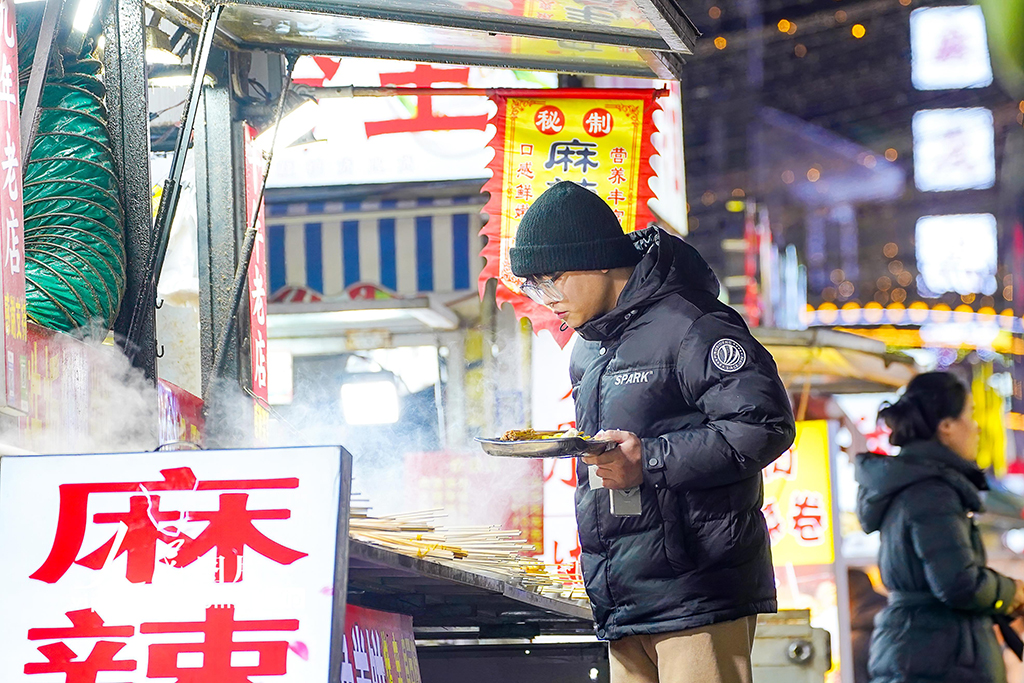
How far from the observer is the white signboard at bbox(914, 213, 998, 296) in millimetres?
33938

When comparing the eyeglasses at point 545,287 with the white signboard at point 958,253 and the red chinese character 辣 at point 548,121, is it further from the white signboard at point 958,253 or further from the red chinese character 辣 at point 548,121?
the white signboard at point 958,253

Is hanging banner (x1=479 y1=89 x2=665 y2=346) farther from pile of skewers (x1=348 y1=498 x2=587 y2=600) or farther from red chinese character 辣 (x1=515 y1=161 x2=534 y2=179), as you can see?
pile of skewers (x1=348 y1=498 x2=587 y2=600)

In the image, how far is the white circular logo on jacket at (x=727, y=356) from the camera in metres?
3.17

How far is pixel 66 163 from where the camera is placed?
181 inches

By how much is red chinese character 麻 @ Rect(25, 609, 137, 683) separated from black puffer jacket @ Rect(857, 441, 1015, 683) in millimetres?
3789

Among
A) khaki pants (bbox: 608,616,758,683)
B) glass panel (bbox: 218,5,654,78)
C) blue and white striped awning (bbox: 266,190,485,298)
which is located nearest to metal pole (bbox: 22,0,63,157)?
glass panel (bbox: 218,5,654,78)

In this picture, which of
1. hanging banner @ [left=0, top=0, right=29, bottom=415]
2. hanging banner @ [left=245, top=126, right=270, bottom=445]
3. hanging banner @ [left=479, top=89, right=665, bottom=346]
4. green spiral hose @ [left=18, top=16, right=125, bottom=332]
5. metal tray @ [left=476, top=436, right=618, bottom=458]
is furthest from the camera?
hanging banner @ [left=479, top=89, right=665, bottom=346]

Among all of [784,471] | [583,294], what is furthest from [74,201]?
[784,471]

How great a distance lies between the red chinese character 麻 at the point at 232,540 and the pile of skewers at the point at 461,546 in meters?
0.66

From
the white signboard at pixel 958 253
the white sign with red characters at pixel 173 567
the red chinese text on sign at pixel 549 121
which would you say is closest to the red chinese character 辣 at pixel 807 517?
the red chinese text on sign at pixel 549 121

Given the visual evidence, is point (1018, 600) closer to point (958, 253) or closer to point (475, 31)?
point (475, 31)

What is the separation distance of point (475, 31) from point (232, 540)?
2988 mm

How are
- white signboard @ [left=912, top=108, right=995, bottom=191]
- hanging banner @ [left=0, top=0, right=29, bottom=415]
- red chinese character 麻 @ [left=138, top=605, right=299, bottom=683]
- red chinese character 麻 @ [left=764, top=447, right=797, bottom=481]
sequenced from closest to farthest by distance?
red chinese character 麻 @ [left=138, top=605, right=299, bottom=683]
hanging banner @ [left=0, top=0, right=29, bottom=415]
red chinese character 麻 @ [left=764, top=447, right=797, bottom=481]
white signboard @ [left=912, top=108, right=995, bottom=191]

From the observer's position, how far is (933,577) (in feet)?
17.5
